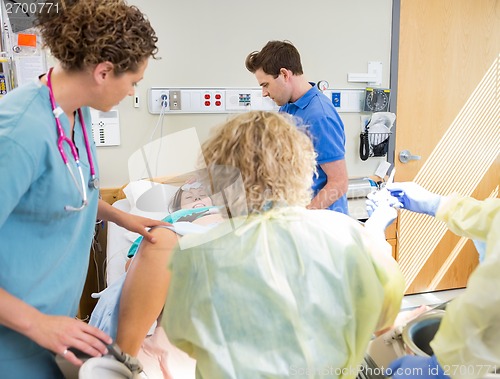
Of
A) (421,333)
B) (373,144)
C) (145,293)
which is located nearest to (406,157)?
(373,144)

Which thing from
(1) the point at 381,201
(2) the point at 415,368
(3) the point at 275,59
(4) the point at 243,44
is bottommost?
(2) the point at 415,368

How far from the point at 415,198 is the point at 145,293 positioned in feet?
2.18

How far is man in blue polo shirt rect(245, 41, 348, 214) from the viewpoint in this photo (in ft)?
4.77

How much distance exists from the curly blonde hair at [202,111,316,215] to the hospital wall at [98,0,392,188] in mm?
1259

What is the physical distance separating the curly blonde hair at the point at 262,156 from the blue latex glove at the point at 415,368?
34 centimetres

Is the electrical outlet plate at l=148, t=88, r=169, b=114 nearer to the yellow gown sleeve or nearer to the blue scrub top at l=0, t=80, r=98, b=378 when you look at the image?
the blue scrub top at l=0, t=80, r=98, b=378

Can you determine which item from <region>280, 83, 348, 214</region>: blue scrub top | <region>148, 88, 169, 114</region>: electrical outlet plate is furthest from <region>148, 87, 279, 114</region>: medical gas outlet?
<region>280, 83, 348, 214</region>: blue scrub top

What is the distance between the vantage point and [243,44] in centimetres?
228

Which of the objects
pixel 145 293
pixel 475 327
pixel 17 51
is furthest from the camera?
pixel 17 51

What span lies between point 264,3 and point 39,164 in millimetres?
1931

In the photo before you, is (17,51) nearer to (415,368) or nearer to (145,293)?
(145,293)

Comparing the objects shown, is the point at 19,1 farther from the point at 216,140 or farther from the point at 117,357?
the point at 117,357

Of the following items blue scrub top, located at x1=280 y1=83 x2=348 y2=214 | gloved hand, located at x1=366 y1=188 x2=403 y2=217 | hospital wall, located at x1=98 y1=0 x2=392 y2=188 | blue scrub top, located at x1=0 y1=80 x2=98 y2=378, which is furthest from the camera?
hospital wall, located at x1=98 y1=0 x2=392 y2=188

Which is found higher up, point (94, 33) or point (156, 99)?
point (94, 33)
